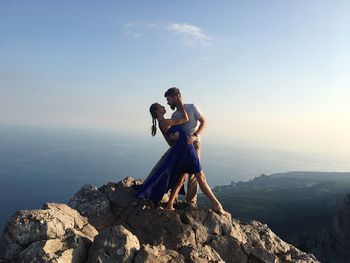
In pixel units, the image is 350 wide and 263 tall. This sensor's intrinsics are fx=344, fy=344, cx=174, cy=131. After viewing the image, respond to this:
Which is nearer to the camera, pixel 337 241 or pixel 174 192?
pixel 174 192

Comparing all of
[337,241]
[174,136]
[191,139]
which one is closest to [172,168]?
[174,136]

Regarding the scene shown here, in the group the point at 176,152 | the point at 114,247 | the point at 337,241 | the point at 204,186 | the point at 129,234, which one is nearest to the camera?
the point at 114,247

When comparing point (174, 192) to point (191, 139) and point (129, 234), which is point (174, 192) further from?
point (129, 234)

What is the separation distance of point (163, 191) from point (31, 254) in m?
5.95

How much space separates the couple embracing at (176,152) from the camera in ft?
43.9

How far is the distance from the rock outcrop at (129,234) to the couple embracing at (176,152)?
2.98 feet

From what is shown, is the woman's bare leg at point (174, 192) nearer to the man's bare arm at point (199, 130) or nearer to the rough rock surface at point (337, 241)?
the man's bare arm at point (199, 130)

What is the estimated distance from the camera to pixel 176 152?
13445 millimetres

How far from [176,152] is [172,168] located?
2.25 feet

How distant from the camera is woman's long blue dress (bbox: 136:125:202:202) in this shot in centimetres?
1341

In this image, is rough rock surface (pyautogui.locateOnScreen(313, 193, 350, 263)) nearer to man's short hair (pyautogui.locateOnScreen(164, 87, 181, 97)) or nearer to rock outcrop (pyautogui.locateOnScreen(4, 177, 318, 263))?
rock outcrop (pyautogui.locateOnScreen(4, 177, 318, 263))

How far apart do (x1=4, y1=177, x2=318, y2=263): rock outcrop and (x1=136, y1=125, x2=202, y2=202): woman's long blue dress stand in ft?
2.41

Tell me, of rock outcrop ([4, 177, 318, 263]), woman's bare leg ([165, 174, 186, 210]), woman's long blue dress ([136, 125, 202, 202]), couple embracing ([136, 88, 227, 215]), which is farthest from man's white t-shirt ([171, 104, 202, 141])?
rock outcrop ([4, 177, 318, 263])

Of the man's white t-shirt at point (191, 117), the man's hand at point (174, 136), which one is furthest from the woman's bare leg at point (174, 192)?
the man's white t-shirt at point (191, 117)
